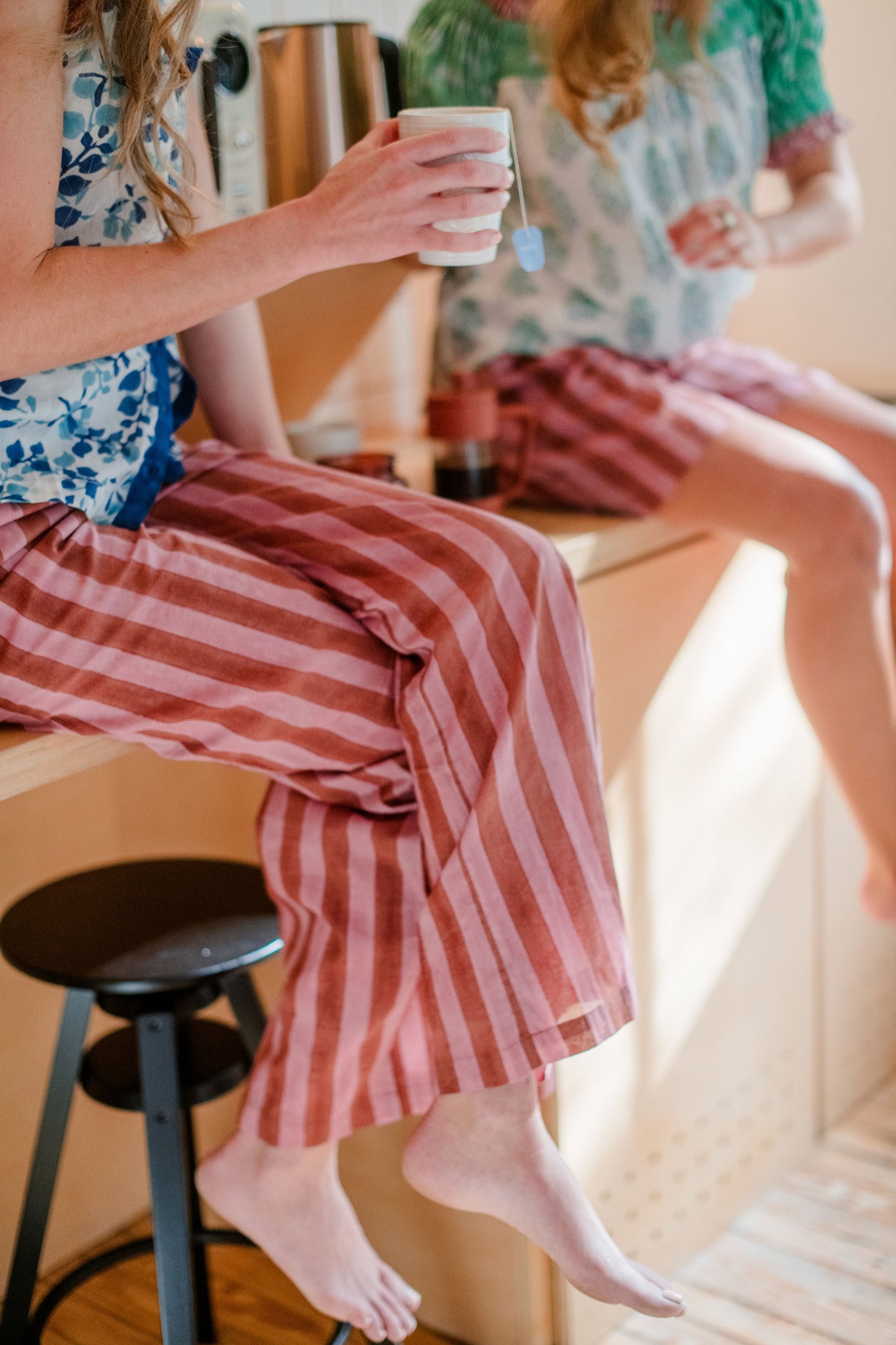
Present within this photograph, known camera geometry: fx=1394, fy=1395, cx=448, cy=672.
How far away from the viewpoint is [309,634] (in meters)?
0.91

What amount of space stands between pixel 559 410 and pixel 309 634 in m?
0.57

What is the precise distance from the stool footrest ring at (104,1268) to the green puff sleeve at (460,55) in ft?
3.45

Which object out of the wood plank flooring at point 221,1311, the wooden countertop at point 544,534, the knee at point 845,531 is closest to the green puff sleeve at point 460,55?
the wooden countertop at point 544,534

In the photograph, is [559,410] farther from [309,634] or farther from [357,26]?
[309,634]

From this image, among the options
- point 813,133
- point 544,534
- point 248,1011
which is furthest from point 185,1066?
point 813,133

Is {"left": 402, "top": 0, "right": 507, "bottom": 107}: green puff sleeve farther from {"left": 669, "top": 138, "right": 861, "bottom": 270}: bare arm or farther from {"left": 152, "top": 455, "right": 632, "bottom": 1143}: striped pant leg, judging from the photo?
{"left": 152, "top": 455, "right": 632, "bottom": 1143}: striped pant leg

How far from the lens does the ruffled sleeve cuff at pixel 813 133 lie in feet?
4.84

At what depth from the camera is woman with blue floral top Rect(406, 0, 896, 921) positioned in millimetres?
1309

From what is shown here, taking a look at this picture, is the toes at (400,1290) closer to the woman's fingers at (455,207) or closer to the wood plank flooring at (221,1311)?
the wood plank flooring at (221,1311)

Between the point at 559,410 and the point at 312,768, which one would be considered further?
the point at 559,410

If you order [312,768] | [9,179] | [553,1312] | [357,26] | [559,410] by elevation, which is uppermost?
[357,26]

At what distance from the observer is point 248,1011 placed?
1158mm

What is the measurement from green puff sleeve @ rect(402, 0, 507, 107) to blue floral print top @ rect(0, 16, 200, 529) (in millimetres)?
435

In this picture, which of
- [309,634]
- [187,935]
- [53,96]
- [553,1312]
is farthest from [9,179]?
[553,1312]
